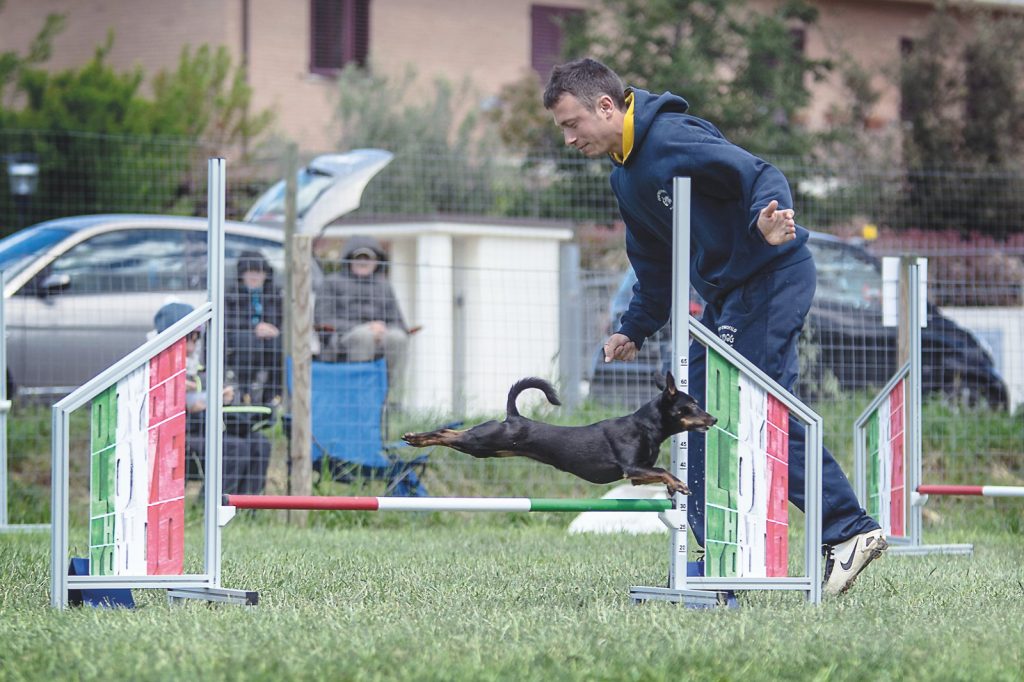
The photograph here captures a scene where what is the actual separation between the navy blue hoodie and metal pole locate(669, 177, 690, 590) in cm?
20

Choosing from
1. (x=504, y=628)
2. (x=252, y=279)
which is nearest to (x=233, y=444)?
(x=252, y=279)

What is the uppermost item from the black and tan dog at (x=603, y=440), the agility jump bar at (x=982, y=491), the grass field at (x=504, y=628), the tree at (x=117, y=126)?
the tree at (x=117, y=126)

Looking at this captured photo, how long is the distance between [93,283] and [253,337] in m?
2.25

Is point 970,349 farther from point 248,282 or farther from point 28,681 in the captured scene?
point 28,681

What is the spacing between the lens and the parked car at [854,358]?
32.0ft

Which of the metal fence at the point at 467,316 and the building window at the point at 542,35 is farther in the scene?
the building window at the point at 542,35

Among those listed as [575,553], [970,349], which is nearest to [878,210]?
[970,349]

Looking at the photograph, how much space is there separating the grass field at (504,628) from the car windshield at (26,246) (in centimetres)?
470

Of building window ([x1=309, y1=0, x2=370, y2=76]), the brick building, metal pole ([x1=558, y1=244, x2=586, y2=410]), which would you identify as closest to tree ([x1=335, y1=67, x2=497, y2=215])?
the brick building

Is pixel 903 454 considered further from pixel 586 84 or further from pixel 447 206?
pixel 447 206

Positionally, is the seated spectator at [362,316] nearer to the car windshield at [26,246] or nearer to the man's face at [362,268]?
the man's face at [362,268]

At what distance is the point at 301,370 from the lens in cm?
851

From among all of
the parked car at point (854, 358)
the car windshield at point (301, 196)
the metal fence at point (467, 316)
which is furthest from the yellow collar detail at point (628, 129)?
the car windshield at point (301, 196)

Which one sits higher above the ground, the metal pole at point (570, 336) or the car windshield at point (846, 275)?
the car windshield at point (846, 275)
